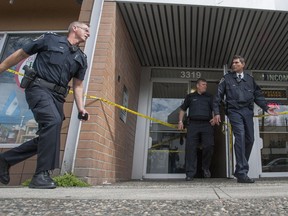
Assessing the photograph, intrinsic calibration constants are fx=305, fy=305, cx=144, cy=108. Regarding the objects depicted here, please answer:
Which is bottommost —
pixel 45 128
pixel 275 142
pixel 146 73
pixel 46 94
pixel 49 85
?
pixel 45 128

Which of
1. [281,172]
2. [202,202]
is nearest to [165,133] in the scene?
[281,172]

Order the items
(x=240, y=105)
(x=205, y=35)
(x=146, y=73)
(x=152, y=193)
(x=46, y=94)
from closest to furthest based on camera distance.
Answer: (x=152, y=193), (x=46, y=94), (x=240, y=105), (x=205, y=35), (x=146, y=73)

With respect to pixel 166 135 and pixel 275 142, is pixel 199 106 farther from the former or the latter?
pixel 275 142

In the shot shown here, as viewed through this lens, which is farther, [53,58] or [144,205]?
[53,58]

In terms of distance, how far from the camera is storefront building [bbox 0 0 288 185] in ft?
13.9

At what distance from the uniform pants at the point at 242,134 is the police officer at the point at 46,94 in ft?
7.17

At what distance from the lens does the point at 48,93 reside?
119 inches

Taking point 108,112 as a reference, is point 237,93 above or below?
above

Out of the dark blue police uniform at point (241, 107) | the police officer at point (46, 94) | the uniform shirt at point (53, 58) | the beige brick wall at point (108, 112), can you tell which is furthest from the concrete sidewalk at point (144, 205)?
the dark blue police uniform at point (241, 107)

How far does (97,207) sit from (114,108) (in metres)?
3.13

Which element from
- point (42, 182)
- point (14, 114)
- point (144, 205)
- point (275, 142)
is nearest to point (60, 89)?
point (42, 182)

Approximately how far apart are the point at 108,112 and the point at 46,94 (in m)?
1.64

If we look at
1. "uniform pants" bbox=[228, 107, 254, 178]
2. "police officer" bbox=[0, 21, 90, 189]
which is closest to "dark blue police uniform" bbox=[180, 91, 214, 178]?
"uniform pants" bbox=[228, 107, 254, 178]

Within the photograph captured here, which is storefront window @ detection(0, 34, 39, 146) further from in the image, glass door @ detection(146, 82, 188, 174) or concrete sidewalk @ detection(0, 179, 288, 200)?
glass door @ detection(146, 82, 188, 174)
